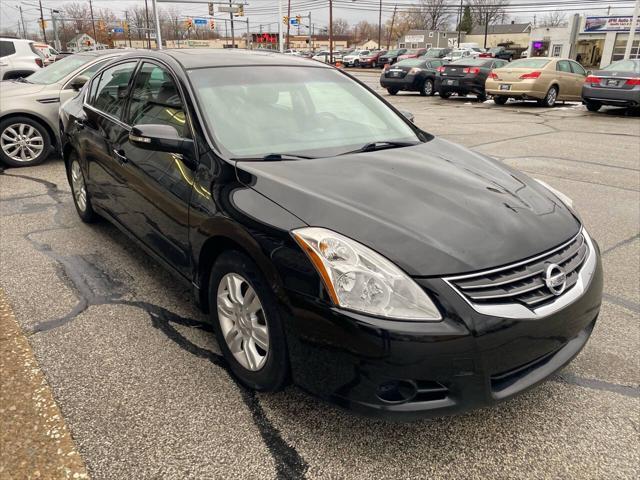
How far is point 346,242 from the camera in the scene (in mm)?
2045

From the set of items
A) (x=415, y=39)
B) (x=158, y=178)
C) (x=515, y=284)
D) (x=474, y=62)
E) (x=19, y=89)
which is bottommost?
(x=515, y=284)

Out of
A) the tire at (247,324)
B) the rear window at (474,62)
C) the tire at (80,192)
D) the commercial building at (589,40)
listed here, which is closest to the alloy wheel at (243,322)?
the tire at (247,324)

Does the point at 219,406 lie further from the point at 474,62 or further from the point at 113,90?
the point at 474,62

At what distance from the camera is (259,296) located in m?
2.29

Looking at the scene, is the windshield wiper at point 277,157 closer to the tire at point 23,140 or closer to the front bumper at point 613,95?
the tire at point 23,140

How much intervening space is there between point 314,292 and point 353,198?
524 mm

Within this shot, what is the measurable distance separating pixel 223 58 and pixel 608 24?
4998 cm

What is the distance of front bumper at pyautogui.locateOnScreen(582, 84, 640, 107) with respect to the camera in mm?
13891

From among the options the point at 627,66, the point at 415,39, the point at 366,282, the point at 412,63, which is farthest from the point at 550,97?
the point at 415,39

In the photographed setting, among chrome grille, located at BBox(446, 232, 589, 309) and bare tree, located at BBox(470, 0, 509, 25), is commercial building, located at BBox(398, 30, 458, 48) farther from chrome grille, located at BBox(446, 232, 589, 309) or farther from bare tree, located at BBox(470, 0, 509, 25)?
chrome grille, located at BBox(446, 232, 589, 309)

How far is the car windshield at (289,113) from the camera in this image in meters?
2.90

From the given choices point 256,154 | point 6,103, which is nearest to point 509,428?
point 256,154

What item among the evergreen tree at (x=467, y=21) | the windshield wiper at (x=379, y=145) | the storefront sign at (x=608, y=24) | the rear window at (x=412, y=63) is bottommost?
the rear window at (x=412, y=63)

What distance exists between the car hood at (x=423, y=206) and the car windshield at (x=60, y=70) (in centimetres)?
684
